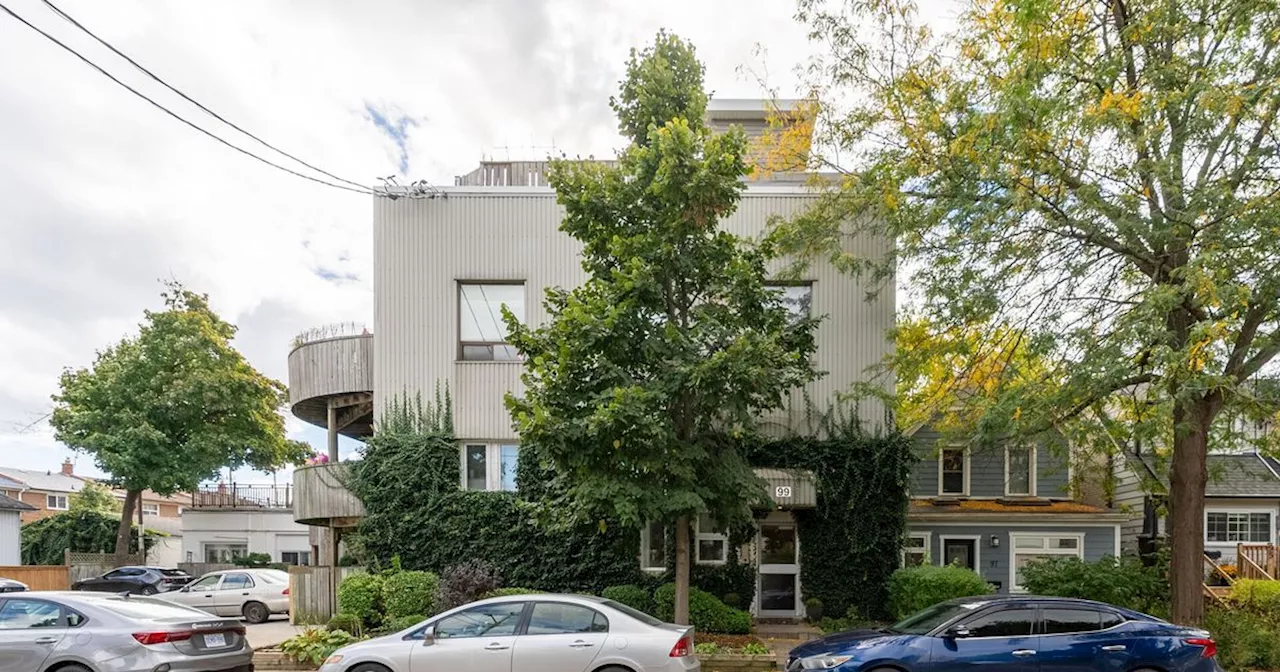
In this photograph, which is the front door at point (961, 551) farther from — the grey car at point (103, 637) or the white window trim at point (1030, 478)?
the grey car at point (103, 637)

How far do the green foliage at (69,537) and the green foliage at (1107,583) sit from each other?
3358 cm

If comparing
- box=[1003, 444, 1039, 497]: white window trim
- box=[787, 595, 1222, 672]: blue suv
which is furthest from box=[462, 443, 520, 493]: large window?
box=[1003, 444, 1039, 497]: white window trim

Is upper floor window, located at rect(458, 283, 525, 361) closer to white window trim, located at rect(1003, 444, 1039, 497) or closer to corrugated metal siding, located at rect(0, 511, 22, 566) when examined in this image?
white window trim, located at rect(1003, 444, 1039, 497)

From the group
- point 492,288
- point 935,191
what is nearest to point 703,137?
point 935,191

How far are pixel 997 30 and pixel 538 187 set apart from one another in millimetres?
8568

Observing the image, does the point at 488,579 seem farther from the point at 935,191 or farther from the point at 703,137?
the point at 935,191

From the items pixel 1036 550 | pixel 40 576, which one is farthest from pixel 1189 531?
pixel 40 576

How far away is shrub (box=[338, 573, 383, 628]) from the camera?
13383 mm

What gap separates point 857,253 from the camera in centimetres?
1505

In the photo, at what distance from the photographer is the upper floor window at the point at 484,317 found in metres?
15.4

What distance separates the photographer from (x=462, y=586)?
1345 centimetres

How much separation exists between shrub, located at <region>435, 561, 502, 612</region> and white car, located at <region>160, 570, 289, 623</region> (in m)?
6.54

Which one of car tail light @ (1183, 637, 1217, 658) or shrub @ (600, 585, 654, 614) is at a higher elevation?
car tail light @ (1183, 637, 1217, 658)

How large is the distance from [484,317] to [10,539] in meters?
29.0
